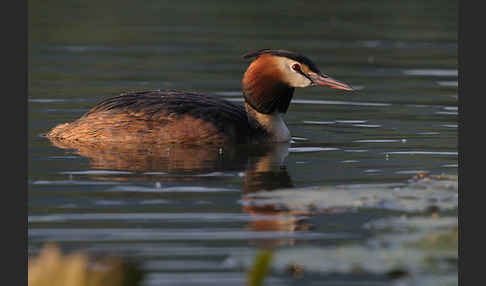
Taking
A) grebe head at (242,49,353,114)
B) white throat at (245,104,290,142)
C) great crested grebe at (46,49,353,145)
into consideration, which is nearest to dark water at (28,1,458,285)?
white throat at (245,104,290,142)

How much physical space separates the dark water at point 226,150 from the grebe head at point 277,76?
0.67 metres

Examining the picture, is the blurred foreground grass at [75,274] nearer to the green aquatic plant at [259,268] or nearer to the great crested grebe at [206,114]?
the green aquatic plant at [259,268]

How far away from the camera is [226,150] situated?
1195cm

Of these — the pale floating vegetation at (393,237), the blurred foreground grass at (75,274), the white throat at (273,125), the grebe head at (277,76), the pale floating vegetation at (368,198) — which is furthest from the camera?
the white throat at (273,125)

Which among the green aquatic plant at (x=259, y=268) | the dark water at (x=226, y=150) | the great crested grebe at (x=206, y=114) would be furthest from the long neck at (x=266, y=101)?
the green aquatic plant at (x=259, y=268)

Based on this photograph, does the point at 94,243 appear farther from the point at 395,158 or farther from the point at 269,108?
the point at 269,108

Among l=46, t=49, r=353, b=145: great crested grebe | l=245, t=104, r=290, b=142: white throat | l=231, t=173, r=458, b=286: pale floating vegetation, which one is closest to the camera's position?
l=231, t=173, r=458, b=286: pale floating vegetation

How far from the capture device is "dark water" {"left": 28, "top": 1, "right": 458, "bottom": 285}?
7449 millimetres

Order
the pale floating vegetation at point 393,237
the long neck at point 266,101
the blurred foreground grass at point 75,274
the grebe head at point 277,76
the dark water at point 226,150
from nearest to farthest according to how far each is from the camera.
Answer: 1. the blurred foreground grass at point 75,274
2. the pale floating vegetation at point 393,237
3. the dark water at point 226,150
4. the grebe head at point 277,76
5. the long neck at point 266,101

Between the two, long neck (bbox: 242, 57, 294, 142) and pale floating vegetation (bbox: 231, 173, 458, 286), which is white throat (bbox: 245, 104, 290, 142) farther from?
pale floating vegetation (bbox: 231, 173, 458, 286)

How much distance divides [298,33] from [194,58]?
565cm

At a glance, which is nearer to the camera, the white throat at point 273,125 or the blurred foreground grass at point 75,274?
the blurred foreground grass at point 75,274

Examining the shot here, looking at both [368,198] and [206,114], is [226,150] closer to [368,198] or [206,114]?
[206,114]

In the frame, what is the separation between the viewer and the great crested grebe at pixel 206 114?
39.5ft
